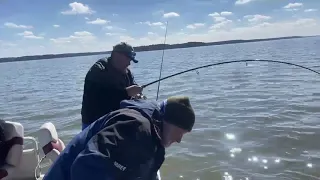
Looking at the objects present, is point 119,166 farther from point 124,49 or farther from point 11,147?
point 124,49

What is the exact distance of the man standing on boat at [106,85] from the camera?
5.34 metres

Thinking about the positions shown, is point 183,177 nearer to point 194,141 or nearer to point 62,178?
point 194,141

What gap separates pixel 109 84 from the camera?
5.35m

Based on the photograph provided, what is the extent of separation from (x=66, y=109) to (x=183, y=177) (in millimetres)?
10487

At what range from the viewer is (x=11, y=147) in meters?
4.57

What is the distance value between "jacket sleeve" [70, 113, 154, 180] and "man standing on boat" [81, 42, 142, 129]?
2.87m

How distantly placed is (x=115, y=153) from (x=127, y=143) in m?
0.10

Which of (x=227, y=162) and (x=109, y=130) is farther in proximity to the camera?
(x=227, y=162)

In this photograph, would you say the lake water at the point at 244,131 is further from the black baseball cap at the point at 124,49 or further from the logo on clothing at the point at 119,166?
the logo on clothing at the point at 119,166

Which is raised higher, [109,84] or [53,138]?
[109,84]

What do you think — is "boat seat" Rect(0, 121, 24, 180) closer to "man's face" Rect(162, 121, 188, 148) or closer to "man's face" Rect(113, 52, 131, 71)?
"man's face" Rect(113, 52, 131, 71)

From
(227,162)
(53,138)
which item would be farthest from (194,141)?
(53,138)

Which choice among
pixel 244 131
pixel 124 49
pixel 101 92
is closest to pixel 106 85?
pixel 101 92

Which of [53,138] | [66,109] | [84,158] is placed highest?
[84,158]
